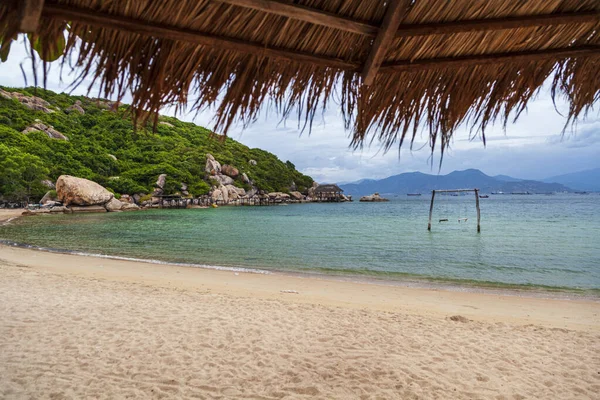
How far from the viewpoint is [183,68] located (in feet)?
4.77

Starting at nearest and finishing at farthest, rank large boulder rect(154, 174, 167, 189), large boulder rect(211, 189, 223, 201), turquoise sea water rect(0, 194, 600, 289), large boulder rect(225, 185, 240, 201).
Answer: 1. turquoise sea water rect(0, 194, 600, 289)
2. large boulder rect(154, 174, 167, 189)
3. large boulder rect(211, 189, 223, 201)
4. large boulder rect(225, 185, 240, 201)

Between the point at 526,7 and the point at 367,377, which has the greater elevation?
the point at 526,7

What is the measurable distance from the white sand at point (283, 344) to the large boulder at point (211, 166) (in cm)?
5025

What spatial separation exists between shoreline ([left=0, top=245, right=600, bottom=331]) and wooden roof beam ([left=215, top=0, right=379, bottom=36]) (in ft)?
19.2

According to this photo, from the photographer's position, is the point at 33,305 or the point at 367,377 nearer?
the point at 367,377

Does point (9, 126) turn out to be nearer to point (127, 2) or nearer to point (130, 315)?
point (130, 315)

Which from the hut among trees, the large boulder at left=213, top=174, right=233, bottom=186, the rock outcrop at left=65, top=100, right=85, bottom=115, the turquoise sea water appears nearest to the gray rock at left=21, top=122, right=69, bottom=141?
the rock outcrop at left=65, top=100, right=85, bottom=115

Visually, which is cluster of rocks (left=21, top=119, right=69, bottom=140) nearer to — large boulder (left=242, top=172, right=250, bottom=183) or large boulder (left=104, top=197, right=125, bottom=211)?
large boulder (left=104, top=197, right=125, bottom=211)

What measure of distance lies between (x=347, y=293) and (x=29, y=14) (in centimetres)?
766

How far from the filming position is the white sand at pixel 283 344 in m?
3.29

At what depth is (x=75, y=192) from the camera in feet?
114

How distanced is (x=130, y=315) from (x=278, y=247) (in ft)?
34.7

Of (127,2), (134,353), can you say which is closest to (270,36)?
(127,2)

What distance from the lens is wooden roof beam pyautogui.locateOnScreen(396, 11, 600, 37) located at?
1419 mm
